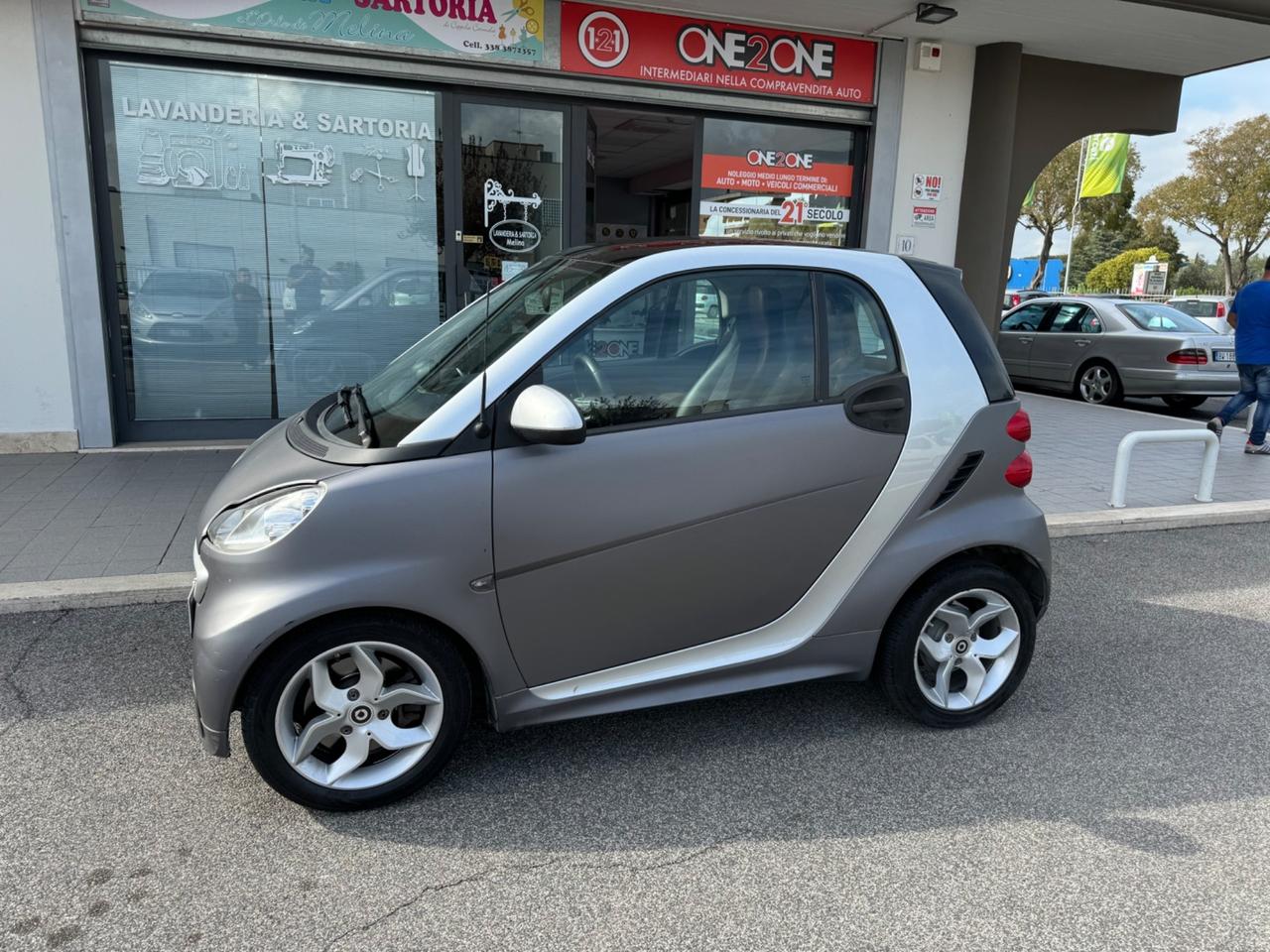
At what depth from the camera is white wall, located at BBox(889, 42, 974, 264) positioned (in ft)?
30.9

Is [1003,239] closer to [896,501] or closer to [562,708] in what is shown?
[896,501]

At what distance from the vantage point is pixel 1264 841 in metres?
2.82

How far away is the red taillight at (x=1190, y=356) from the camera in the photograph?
11.9 m

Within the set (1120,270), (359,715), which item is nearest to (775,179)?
(359,715)

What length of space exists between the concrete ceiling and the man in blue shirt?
7.63 ft

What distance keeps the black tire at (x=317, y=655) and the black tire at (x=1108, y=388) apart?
11.9 m

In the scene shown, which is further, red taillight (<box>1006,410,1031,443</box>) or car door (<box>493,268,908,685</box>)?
red taillight (<box>1006,410,1031,443</box>)

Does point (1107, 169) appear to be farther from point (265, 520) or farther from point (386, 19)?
point (265, 520)

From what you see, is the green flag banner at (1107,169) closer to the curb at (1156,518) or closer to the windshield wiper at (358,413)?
the curb at (1156,518)

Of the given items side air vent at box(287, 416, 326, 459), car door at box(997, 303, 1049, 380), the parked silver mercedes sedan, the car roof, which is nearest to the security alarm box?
the parked silver mercedes sedan

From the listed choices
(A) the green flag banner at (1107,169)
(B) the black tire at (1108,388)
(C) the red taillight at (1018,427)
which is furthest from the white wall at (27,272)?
(A) the green flag banner at (1107,169)

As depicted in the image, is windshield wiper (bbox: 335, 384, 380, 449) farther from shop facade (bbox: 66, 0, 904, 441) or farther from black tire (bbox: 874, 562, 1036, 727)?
shop facade (bbox: 66, 0, 904, 441)

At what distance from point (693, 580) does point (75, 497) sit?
4.95m

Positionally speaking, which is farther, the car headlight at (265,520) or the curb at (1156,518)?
the curb at (1156,518)
